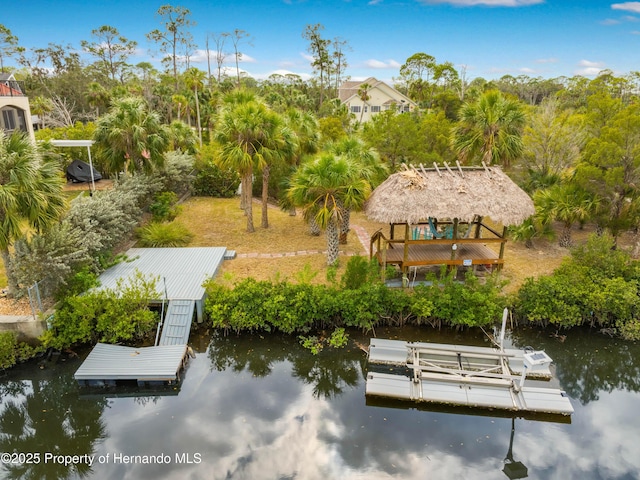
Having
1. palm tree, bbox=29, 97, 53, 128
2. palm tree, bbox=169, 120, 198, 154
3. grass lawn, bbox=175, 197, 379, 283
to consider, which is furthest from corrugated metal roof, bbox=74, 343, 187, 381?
palm tree, bbox=29, 97, 53, 128

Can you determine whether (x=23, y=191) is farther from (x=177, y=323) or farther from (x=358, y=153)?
(x=358, y=153)

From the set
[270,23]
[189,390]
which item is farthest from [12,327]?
[270,23]

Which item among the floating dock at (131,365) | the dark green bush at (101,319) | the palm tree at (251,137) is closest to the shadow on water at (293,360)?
the floating dock at (131,365)

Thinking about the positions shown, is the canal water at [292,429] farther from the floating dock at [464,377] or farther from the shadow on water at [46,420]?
the floating dock at [464,377]

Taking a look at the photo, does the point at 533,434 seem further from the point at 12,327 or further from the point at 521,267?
the point at 12,327

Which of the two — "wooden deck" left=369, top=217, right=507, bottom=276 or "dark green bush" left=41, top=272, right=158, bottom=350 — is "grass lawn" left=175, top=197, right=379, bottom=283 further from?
"dark green bush" left=41, top=272, right=158, bottom=350

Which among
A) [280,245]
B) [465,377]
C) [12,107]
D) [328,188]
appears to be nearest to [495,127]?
[328,188]
